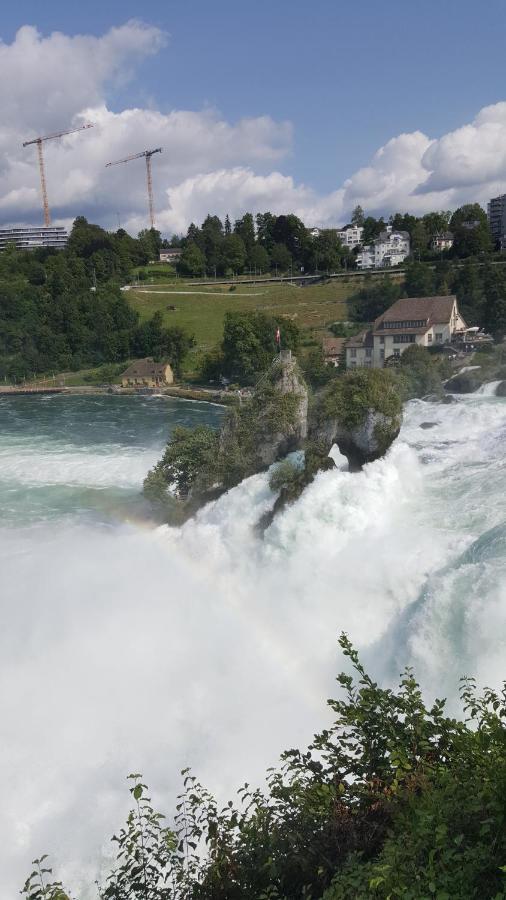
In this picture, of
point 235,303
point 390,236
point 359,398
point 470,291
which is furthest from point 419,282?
point 359,398

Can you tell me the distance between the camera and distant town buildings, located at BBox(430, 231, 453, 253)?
85688mm

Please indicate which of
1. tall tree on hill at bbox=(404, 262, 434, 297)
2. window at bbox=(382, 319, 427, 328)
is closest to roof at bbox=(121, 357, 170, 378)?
window at bbox=(382, 319, 427, 328)

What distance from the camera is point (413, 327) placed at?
4484 cm

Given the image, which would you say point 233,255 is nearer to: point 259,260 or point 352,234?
point 259,260

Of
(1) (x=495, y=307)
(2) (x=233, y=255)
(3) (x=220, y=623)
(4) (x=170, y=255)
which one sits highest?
(4) (x=170, y=255)

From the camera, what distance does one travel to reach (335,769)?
6012mm

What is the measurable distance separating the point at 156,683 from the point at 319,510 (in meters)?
6.74

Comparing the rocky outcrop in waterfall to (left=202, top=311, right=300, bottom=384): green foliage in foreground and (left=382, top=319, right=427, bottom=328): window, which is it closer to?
(left=382, top=319, right=427, bottom=328): window

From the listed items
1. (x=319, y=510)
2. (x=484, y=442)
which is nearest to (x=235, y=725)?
(x=319, y=510)

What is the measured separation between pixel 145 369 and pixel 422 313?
29.2 m

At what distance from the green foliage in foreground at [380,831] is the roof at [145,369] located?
58.5m

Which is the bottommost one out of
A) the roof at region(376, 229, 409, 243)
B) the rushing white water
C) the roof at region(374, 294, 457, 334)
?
the rushing white water

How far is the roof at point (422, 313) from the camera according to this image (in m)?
44.9

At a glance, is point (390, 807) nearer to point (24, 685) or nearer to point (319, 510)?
point (24, 685)
